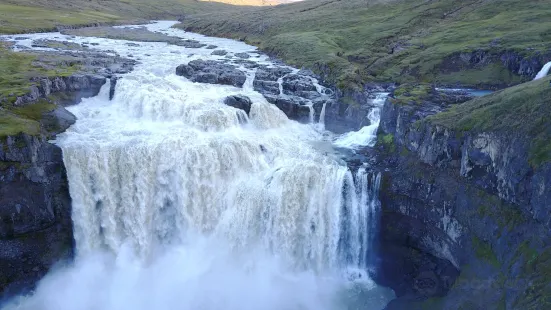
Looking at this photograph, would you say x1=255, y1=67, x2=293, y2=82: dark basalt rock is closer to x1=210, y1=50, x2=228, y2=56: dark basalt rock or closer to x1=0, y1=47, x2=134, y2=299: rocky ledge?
x1=210, y1=50, x2=228, y2=56: dark basalt rock

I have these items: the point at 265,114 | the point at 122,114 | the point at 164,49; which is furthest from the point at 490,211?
the point at 164,49

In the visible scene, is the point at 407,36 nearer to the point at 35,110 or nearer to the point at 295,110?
the point at 295,110

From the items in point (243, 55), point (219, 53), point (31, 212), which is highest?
point (219, 53)

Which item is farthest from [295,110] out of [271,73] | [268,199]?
[268,199]

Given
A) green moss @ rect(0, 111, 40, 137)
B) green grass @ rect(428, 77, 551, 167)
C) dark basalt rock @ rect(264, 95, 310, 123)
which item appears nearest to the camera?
green grass @ rect(428, 77, 551, 167)

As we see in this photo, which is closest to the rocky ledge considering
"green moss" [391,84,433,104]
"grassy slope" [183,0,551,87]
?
"green moss" [391,84,433,104]

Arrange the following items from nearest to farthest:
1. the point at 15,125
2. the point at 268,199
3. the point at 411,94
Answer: the point at 15,125, the point at 268,199, the point at 411,94

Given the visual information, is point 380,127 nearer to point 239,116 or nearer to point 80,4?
point 239,116

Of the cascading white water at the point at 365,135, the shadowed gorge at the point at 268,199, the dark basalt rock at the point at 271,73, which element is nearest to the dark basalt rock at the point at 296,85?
the dark basalt rock at the point at 271,73
